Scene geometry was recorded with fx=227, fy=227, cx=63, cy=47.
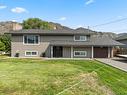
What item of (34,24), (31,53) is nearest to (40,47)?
(31,53)

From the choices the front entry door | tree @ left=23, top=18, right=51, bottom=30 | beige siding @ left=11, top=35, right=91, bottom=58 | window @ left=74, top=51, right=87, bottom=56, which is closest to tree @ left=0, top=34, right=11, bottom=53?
beige siding @ left=11, top=35, right=91, bottom=58

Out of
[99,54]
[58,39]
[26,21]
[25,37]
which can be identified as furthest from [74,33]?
[26,21]

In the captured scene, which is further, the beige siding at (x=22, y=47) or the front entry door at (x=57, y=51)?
the front entry door at (x=57, y=51)

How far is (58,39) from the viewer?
126 feet

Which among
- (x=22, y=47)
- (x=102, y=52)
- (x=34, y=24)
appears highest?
(x=34, y=24)

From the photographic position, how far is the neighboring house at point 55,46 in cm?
3759

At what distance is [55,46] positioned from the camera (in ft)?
124

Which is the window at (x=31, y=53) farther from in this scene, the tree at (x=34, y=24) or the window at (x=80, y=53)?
the tree at (x=34, y=24)

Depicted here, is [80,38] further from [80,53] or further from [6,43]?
[6,43]

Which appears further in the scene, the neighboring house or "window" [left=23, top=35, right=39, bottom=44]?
"window" [left=23, top=35, right=39, bottom=44]

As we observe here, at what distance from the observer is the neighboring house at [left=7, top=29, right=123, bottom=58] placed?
123 ft

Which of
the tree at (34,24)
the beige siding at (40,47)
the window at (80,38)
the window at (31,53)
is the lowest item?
the window at (31,53)

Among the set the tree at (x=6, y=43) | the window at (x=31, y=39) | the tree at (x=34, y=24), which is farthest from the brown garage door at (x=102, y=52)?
the tree at (x=34, y=24)

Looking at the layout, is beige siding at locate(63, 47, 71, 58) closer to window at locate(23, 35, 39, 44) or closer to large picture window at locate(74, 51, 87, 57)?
large picture window at locate(74, 51, 87, 57)
